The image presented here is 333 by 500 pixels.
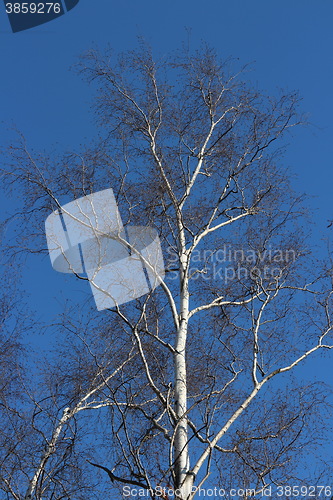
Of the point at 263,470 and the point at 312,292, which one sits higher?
the point at 312,292

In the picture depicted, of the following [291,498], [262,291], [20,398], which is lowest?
[291,498]

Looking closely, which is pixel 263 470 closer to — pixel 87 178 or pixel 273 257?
pixel 273 257

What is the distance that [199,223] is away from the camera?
8.68 metres

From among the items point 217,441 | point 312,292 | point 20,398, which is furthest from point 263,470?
point 20,398

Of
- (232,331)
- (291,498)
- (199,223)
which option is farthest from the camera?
(199,223)

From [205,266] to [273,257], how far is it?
2.68 feet

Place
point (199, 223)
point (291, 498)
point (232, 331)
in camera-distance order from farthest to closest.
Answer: point (199, 223)
point (232, 331)
point (291, 498)

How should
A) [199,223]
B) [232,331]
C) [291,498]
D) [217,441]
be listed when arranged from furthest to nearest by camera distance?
[199,223] → [232,331] → [291,498] → [217,441]

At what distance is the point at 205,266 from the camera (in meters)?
8.43

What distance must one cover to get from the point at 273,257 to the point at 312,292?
0.61 m

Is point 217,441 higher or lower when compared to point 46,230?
lower

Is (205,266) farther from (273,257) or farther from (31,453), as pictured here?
(31,453)

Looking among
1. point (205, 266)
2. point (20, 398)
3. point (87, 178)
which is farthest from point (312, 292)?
point (20, 398)

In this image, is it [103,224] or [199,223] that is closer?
[103,224]
